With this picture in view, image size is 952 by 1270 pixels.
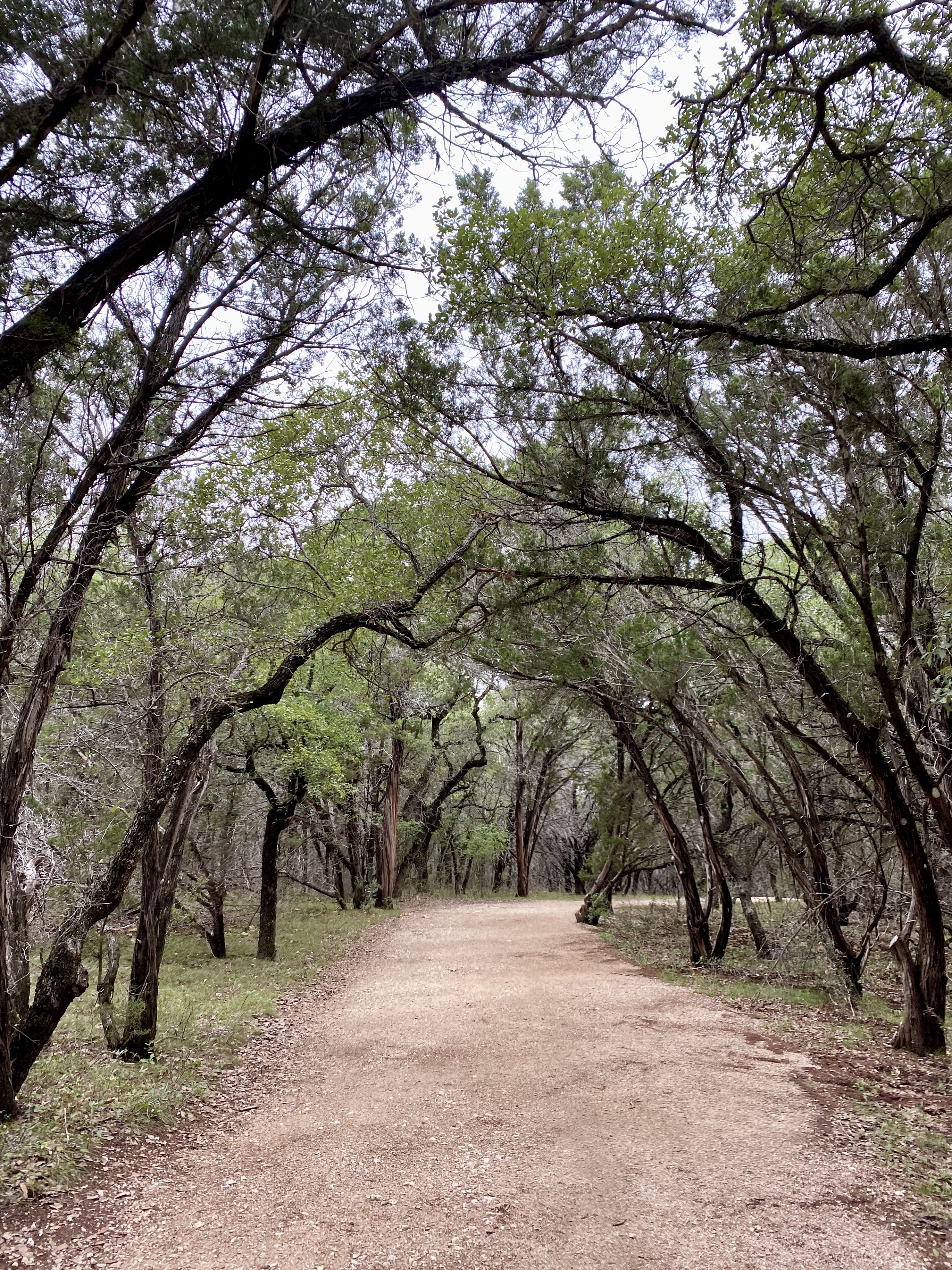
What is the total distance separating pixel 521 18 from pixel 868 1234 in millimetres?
5198

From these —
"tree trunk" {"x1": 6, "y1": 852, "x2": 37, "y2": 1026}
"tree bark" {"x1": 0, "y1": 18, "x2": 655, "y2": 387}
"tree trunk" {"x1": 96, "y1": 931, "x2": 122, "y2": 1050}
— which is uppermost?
"tree bark" {"x1": 0, "y1": 18, "x2": 655, "y2": 387}

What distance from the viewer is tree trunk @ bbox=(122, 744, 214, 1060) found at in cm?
547

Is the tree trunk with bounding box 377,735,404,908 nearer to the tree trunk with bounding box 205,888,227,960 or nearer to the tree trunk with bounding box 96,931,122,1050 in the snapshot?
the tree trunk with bounding box 205,888,227,960

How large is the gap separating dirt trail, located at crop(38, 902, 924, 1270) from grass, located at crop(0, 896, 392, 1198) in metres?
0.41

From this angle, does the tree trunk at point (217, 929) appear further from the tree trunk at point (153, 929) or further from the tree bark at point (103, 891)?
the tree bark at point (103, 891)

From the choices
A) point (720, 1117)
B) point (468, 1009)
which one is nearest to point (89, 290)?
point (720, 1117)

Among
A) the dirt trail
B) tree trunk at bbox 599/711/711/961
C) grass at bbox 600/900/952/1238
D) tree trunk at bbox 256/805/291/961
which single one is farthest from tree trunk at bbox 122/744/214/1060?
tree trunk at bbox 599/711/711/961

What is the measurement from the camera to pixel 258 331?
4.37 meters

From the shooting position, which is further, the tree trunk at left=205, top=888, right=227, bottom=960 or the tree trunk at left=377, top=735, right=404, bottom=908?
the tree trunk at left=377, top=735, right=404, bottom=908

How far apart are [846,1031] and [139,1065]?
5.84m

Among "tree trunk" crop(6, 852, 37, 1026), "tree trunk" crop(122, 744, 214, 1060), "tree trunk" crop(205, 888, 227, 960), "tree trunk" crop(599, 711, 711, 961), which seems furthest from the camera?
"tree trunk" crop(205, 888, 227, 960)

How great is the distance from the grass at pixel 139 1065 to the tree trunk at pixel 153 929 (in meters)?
0.19

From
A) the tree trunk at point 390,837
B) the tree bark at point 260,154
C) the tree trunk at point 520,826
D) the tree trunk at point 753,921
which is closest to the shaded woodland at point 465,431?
the tree bark at point 260,154

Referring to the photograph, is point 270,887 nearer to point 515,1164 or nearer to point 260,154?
point 515,1164
